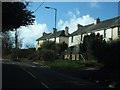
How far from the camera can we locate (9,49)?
108 metres

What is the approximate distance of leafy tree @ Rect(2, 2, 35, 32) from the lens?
80.7ft

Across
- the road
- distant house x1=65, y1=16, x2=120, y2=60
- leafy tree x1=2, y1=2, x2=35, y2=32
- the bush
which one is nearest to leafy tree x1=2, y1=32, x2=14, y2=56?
distant house x1=65, y1=16, x2=120, y2=60

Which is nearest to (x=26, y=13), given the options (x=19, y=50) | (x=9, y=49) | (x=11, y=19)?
(x=11, y=19)

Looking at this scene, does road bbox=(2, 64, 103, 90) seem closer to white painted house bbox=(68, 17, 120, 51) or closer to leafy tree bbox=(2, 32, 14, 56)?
white painted house bbox=(68, 17, 120, 51)

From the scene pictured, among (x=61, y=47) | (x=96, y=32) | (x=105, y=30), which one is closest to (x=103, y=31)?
(x=105, y=30)

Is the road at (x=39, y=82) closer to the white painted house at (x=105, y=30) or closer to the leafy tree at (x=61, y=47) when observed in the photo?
the white painted house at (x=105, y=30)

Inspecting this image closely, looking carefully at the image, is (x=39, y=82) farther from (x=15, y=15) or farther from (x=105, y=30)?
(x=105, y=30)

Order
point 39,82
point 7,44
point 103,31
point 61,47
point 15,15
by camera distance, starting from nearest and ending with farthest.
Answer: point 39,82
point 15,15
point 103,31
point 61,47
point 7,44

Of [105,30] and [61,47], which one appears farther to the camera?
[61,47]

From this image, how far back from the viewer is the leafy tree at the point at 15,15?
24594mm

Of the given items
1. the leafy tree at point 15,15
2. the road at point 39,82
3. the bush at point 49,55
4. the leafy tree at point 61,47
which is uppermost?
the leafy tree at point 15,15

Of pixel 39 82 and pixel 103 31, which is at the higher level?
pixel 103 31

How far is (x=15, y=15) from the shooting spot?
1020 inches

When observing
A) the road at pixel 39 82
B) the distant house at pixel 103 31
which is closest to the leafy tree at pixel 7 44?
the distant house at pixel 103 31
